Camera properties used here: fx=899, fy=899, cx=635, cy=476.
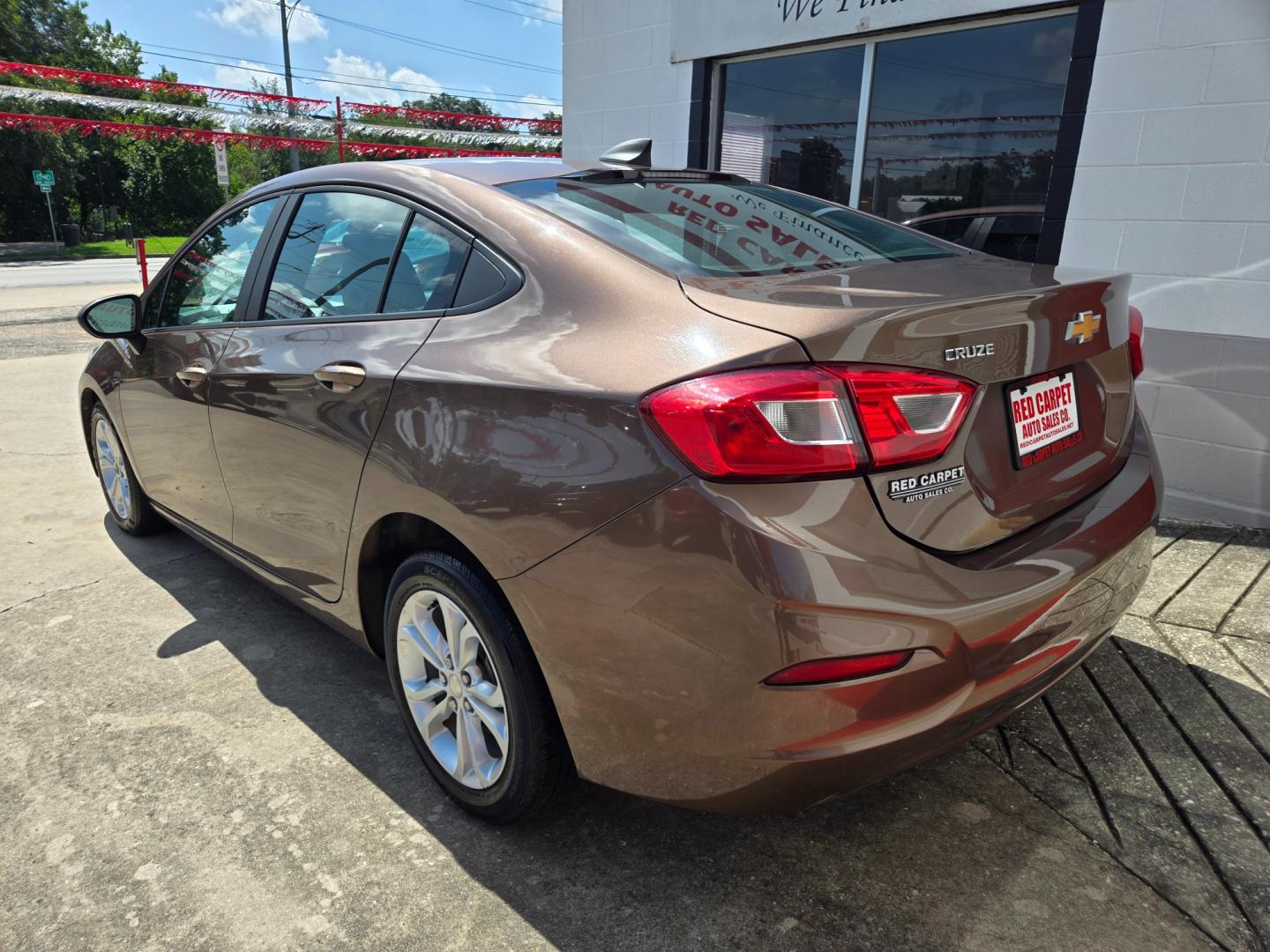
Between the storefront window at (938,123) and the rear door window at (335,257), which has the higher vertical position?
the storefront window at (938,123)

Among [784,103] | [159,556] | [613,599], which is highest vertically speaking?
[784,103]

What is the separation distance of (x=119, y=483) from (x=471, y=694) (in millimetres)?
2844

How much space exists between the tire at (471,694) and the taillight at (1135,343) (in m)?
1.67

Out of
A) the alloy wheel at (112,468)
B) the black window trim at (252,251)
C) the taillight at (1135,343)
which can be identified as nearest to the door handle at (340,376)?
the black window trim at (252,251)

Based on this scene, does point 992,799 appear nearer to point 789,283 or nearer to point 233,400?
point 789,283

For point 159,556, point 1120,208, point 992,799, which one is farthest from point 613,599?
point 1120,208

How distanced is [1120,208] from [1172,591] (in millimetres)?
2034

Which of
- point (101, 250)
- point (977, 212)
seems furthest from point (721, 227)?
point (101, 250)

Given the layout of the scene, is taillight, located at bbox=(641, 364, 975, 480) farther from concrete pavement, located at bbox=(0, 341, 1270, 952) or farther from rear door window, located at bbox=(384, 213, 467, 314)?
concrete pavement, located at bbox=(0, 341, 1270, 952)

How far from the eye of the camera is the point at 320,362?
245cm

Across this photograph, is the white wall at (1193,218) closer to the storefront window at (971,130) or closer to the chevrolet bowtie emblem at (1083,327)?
the storefront window at (971,130)

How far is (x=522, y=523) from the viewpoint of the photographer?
5.98 feet

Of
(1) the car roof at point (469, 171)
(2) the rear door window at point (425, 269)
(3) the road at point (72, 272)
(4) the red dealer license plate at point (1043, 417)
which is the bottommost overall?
(3) the road at point (72, 272)

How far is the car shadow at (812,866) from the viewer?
6.23 ft
